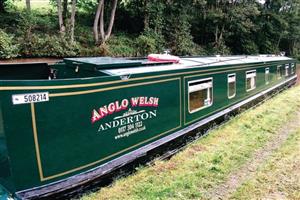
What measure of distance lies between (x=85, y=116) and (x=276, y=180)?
2.66m

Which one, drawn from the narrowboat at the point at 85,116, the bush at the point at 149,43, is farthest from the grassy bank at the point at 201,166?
the bush at the point at 149,43

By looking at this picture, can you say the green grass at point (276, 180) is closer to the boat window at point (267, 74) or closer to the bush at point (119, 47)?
the boat window at point (267, 74)

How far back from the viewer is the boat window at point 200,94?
5.20m

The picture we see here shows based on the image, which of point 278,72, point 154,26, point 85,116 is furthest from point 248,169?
point 154,26

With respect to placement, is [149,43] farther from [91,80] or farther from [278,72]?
[91,80]

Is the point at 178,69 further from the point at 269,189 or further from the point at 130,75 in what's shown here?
the point at 269,189

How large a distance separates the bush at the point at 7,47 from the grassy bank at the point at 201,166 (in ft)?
27.9

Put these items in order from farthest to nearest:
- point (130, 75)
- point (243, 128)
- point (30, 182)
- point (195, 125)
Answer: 1. point (243, 128)
2. point (195, 125)
3. point (130, 75)
4. point (30, 182)

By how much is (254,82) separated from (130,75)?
5817 mm

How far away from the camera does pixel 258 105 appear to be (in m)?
8.86

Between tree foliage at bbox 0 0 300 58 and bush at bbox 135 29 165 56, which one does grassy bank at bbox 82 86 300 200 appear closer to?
tree foliage at bbox 0 0 300 58

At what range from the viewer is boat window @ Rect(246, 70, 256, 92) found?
7980 millimetres

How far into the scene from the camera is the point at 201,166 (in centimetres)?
438

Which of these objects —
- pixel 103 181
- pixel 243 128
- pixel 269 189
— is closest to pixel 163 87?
pixel 103 181
